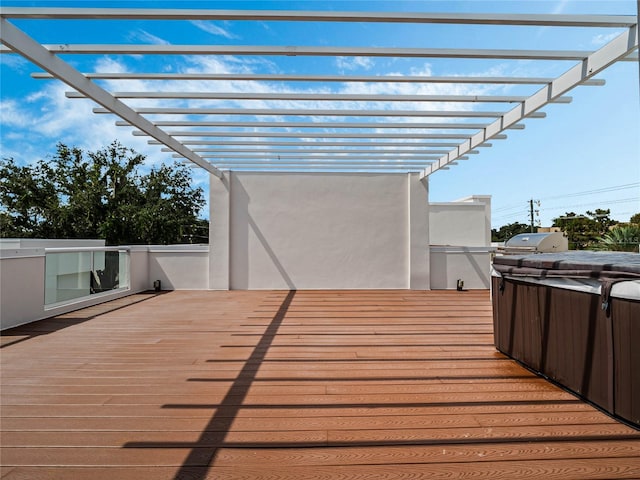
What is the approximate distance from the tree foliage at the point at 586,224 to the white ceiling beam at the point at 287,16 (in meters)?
30.3

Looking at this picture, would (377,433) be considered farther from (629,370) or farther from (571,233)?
(571,233)

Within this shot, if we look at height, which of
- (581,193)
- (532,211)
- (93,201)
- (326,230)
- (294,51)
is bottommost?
(326,230)

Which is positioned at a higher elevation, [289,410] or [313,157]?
[313,157]

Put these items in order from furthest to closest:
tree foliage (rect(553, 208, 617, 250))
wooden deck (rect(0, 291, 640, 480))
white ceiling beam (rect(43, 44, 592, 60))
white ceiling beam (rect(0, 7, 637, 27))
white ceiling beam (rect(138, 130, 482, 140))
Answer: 1. tree foliage (rect(553, 208, 617, 250))
2. white ceiling beam (rect(138, 130, 482, 140))
3. white ceiling beam (rect(43, 44, 592, 60))
4. white ceiling beam (rect(0, 7, 637, 27))
5. wooden deck (rect(0, 291, 640, 480))

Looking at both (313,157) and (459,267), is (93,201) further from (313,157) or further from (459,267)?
(459,267)

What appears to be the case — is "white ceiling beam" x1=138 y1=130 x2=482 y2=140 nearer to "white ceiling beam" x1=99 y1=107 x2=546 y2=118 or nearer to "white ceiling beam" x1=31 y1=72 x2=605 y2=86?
"white ceiling beam" x1=99 y1=107 x2=546 y2=118

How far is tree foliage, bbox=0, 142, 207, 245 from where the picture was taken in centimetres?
1627

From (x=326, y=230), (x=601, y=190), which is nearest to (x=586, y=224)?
(x=601, y=190)

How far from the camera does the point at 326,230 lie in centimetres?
795

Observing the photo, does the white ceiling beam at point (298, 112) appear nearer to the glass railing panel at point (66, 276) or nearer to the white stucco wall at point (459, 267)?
the glass railing panel at point (66, 276)

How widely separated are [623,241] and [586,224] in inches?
1154

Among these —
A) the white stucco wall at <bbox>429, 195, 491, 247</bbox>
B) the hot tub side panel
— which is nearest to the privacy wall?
the white stucco wall at <bbox>429, 195, 491, 247</bbox>

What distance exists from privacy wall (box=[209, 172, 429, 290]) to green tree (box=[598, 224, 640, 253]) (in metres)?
4.42

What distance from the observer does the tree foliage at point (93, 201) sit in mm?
16266
